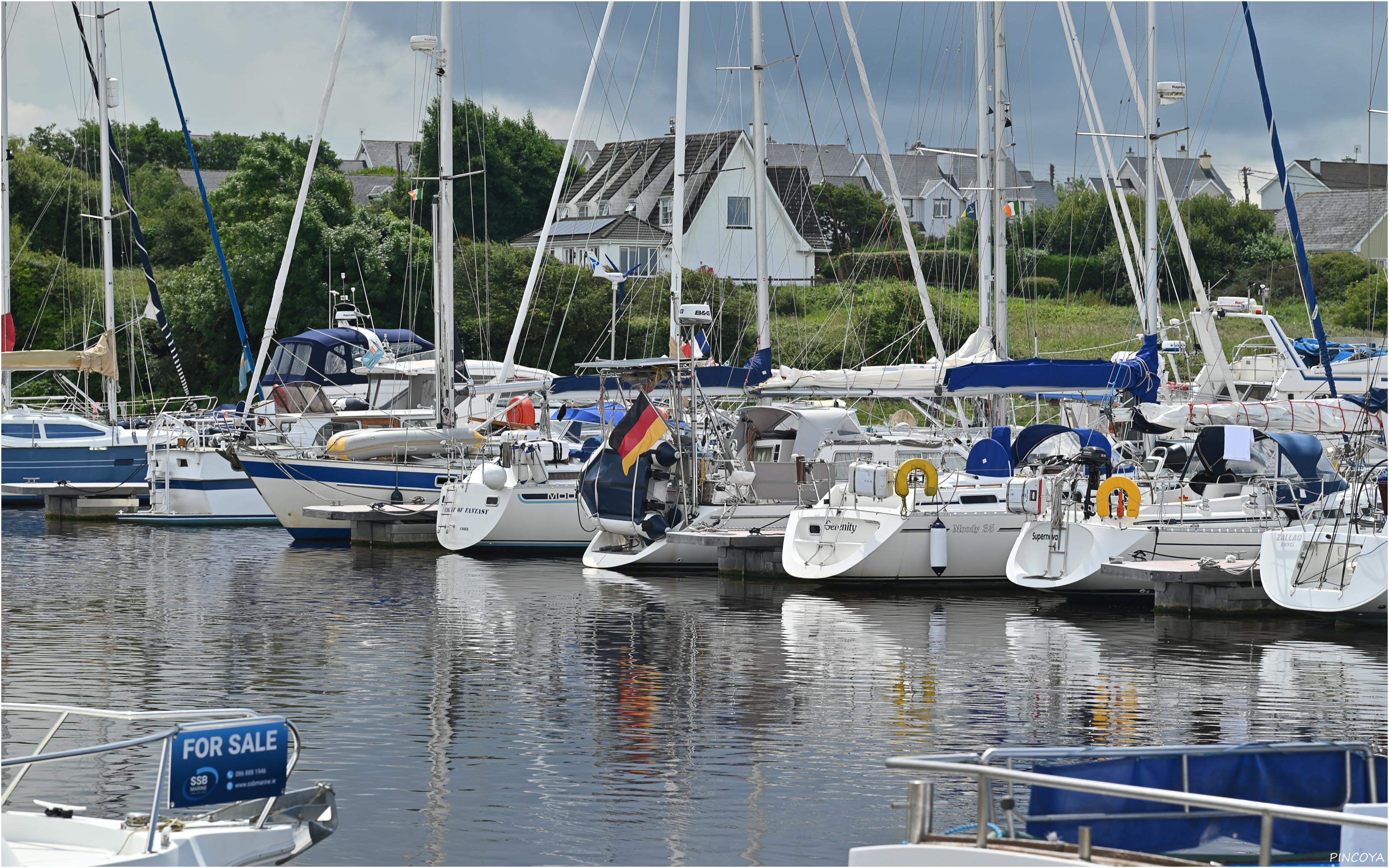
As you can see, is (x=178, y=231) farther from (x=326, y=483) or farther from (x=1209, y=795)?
(x=1209, y=795)

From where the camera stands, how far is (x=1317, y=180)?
303 feet

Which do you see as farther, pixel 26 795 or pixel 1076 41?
pixel 1076 41

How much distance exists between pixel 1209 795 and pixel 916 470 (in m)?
15.4

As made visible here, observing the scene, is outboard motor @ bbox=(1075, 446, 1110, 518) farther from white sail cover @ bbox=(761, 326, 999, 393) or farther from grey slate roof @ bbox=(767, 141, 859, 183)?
grey slate roof @ bbox=(767, 141, 859, 183)

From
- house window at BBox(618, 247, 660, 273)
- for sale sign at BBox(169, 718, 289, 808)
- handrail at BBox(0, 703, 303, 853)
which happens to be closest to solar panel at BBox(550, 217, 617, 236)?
house window at BBox(618, 247, 660, 273)

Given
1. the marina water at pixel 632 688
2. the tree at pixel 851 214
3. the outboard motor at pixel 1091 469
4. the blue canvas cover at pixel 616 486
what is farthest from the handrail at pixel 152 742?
the tree at pixel 851 214

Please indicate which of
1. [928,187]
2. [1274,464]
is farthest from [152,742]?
[928,187]

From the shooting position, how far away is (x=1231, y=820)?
9047 millimetres

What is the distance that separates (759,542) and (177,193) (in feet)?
193

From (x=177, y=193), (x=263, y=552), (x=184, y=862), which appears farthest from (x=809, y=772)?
(x=177, y=193)

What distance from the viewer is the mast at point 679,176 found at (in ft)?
100

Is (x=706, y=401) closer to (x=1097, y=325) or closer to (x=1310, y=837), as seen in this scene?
(x=1310, y=837)

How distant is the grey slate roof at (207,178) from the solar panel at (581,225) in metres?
28.3

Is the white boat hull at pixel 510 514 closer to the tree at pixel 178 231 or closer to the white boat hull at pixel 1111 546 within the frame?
the white boat hull at pixel 1111 546
